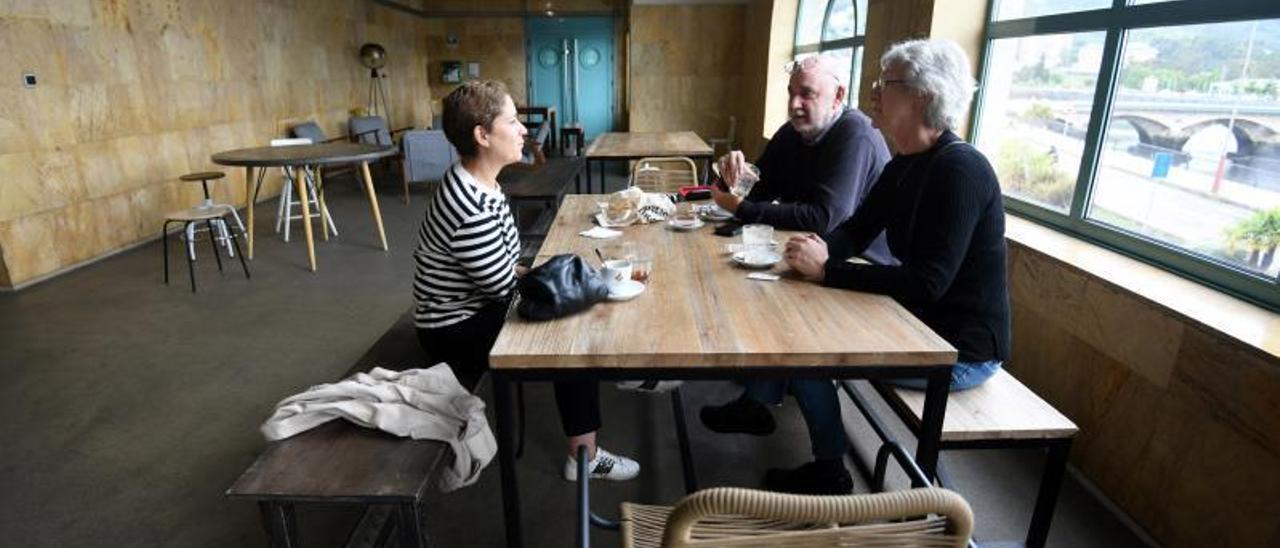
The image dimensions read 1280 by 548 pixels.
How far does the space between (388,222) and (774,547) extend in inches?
215

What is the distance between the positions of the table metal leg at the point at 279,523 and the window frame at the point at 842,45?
4.02 metres

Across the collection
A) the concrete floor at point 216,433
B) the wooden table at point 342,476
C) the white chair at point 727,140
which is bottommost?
the concrete floor at point 216,433

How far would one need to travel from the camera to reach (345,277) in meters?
4.16

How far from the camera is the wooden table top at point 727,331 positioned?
123 cm

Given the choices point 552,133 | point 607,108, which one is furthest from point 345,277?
point 607,108

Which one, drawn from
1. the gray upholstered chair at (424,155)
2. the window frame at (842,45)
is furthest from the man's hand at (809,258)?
the gray upholstered chair at (424,155)

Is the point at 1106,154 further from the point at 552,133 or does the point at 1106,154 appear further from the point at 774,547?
the point at 552,133

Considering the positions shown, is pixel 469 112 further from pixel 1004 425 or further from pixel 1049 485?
pixel 1049 485

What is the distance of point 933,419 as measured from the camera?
137cm

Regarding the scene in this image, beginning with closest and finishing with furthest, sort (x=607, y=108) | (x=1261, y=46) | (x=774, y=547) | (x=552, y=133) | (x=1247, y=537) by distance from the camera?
(x=774, y=547) → (x=1247, y=537) → (x=1261, y=46) → (x=552, y=133) → (x=607, y=108)

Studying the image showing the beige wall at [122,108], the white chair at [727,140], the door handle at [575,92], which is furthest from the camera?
the door handle at [575,92]

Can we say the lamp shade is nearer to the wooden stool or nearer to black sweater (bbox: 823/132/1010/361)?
the wooden stool

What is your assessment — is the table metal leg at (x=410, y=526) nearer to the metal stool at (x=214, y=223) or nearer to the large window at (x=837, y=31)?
the metal stool at (x=214, y=223)

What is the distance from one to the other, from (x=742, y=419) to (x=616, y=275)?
1.01 meters
